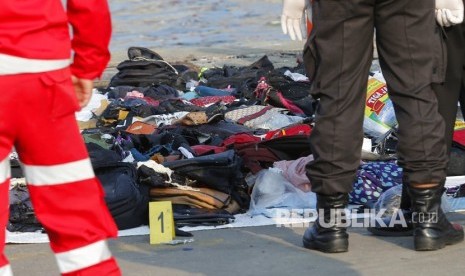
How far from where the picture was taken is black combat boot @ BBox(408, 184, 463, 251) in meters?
5.00

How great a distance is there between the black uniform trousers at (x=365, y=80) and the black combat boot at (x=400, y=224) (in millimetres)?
346

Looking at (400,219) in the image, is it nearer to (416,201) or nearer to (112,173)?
(416,201)

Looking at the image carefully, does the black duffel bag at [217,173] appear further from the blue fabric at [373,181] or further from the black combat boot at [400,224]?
the black combat boot at [400,224]

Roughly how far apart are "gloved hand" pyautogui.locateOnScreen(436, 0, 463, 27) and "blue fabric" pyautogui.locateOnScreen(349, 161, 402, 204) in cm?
134

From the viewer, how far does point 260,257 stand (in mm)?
5070

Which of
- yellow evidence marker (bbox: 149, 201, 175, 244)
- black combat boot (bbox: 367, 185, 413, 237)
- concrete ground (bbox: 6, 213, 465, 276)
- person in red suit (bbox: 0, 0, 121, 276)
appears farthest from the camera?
yellow evidence marker (bbox: 149, 201, 175, 244)

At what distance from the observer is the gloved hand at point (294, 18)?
5016 mm

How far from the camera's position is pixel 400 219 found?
530cm

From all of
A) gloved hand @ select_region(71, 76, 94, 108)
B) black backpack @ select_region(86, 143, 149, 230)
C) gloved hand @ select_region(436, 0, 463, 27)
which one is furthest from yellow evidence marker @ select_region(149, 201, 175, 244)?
gloved hand @ select_region(71, 76, 94, 108)

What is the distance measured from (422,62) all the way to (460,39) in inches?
17.5

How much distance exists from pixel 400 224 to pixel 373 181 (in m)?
0.85

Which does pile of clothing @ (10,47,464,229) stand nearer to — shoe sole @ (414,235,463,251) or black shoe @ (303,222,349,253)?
black shoe @ (303,222,349,253)

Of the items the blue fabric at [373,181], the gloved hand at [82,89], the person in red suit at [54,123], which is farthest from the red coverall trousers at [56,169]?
the blue fabric at [373,181]

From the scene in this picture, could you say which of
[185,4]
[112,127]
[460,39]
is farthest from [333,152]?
[185,4]
